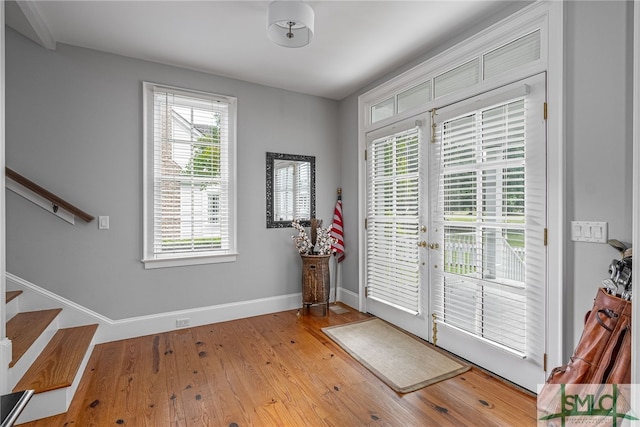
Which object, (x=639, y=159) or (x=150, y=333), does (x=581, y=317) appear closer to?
(x=639, y=159)

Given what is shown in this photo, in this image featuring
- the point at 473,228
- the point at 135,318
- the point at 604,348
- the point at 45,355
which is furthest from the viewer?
the point at 135,318

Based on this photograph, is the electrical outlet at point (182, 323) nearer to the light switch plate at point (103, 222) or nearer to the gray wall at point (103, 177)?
the gray wall at point (103, 177)

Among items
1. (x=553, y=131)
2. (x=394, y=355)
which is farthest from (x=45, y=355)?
(x=553, y=131)

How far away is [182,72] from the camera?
129 inches

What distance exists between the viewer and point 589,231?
72.0 inches

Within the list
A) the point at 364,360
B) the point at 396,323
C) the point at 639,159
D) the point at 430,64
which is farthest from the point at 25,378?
the point at 430,64

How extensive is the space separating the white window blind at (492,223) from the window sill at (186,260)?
225 centimetres

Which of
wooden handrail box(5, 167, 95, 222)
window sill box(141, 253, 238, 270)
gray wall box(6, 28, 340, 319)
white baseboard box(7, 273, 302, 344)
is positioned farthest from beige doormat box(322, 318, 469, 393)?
wooden handrail box(5, 167, 95, 222)

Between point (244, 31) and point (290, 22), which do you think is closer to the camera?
point (290, 22)

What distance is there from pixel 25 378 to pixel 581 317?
11.6 feet

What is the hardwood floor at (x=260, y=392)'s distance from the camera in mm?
1890

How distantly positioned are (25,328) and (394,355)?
9.57ft

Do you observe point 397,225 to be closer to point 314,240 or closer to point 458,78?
point 314,240

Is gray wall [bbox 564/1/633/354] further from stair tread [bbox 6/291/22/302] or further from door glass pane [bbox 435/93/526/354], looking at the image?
stair tread [bbox 6/291/22/302]
